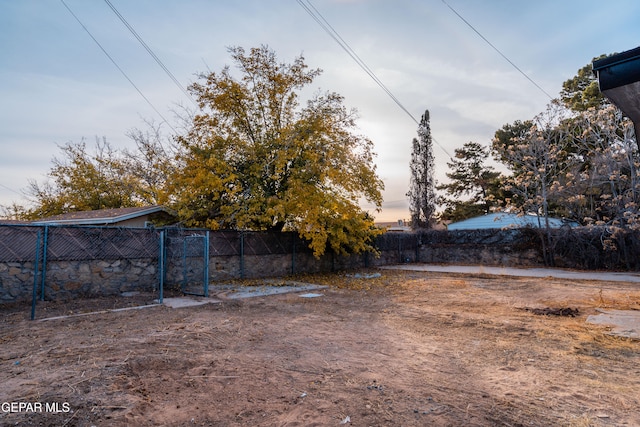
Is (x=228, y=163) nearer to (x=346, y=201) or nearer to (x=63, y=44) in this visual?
(x=346, y=201)

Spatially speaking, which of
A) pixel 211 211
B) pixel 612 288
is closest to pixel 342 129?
pixel 211 211

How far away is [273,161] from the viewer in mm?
12758

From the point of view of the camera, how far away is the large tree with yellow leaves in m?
12.0

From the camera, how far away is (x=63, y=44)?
32.4 ft

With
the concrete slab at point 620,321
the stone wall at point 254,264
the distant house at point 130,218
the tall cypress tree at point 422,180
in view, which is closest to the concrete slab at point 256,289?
the stone wall at point 254,264

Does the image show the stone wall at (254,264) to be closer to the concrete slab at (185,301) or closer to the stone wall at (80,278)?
the stone wall at (80,278)

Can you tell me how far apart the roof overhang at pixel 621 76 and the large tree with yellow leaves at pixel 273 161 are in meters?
8.02

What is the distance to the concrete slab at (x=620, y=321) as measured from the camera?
5289 mm

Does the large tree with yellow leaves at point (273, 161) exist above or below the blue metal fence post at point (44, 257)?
above

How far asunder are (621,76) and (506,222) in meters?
21.3

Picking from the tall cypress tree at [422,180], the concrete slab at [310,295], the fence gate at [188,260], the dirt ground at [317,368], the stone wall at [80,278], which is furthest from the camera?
the tall cypress tree at [422,180]

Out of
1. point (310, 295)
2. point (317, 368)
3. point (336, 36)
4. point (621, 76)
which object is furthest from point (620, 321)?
point (336, 36)

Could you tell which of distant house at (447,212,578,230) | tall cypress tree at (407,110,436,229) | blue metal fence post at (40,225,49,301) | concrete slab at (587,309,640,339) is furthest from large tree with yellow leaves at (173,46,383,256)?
tall cypress tree at (407,110,436,229)

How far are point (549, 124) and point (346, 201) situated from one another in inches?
464
